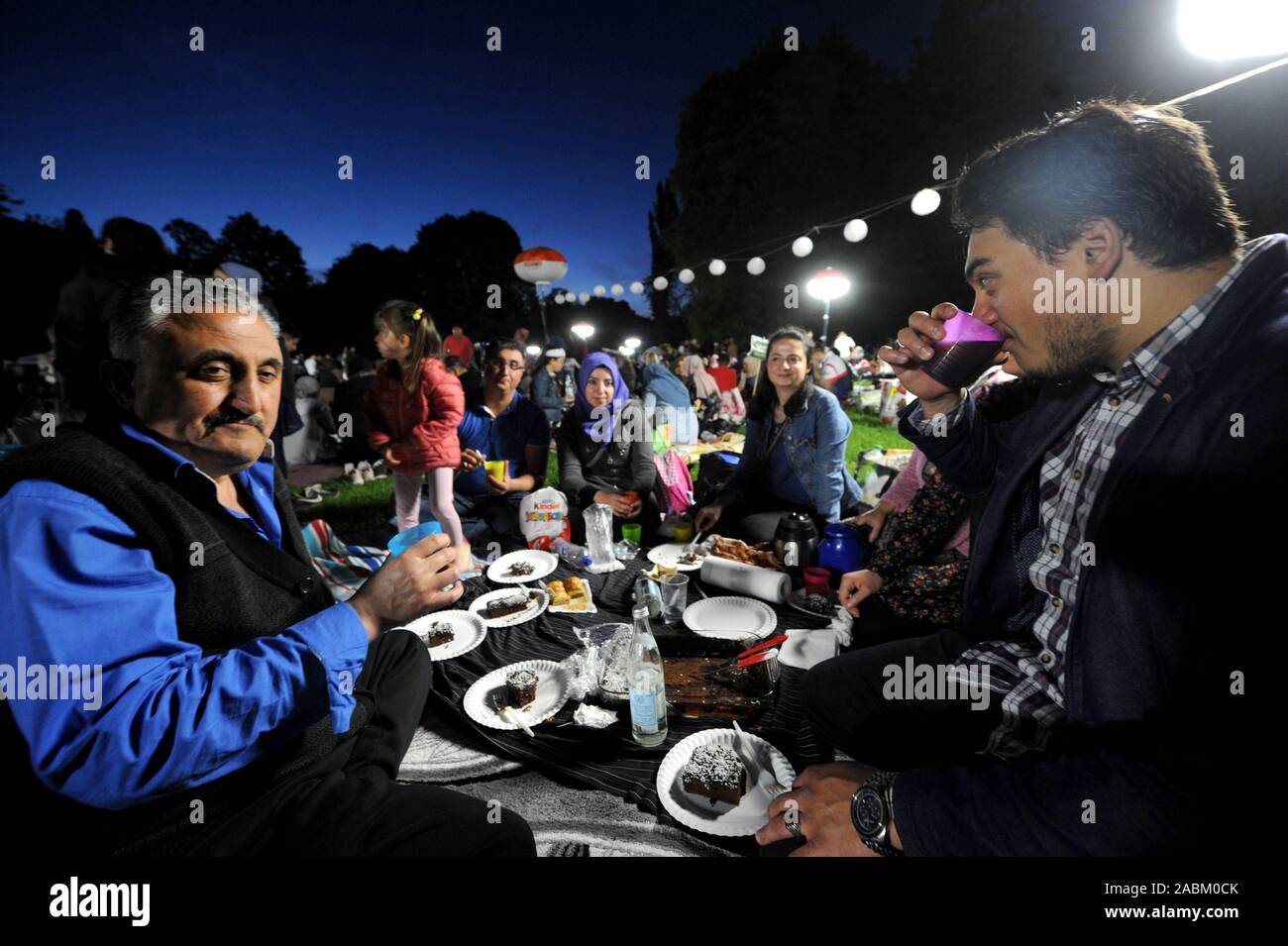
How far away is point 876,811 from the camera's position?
1.39 meters

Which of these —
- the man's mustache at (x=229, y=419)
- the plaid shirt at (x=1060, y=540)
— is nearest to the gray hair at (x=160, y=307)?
the man's mustache at (x=229, y=419)

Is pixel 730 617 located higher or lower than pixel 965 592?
lower

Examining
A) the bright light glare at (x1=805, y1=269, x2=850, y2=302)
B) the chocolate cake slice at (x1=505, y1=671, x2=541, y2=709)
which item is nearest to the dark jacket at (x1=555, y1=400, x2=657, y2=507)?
the chocolate cake slice at (x1=505, y1=671, x2=541, y2=709)

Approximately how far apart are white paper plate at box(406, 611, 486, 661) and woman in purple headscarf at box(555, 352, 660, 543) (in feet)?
6.94

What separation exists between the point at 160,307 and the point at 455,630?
1.99 metres

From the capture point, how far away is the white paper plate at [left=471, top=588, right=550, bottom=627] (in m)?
2.83

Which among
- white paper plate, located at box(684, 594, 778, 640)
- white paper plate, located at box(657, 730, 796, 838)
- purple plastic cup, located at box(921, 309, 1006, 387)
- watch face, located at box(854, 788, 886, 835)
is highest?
purple plastic cup, located at box(921, 309, 1006, 387)

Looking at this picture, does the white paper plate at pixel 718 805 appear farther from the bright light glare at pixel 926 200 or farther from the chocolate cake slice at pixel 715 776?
the bright light glare at pixel 926 200

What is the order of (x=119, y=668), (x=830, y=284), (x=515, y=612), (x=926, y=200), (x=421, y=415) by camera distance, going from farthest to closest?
1. (x=830, y=284)
2. (x=926, y=200)
3. (x=421, y=415)
4. (x=515, y=612)
5. (x=119, y=668)

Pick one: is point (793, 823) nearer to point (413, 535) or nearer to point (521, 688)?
point (521, 688)

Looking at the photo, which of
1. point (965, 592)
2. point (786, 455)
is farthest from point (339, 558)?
point (965, 592)

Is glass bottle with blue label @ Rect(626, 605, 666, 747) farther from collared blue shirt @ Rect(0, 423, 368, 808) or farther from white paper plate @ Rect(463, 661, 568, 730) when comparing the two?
collared blue shirt @ Rect(0, 423, 368, 808)
